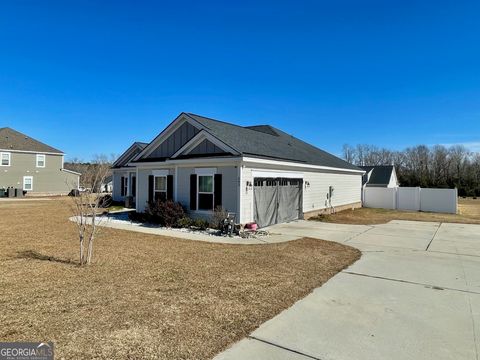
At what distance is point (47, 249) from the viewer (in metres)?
8.99

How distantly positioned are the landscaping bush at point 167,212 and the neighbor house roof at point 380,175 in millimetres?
26629

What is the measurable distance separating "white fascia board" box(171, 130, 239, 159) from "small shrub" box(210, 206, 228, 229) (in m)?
2.41

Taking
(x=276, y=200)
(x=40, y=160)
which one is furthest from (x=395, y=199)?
(x=40, y=160)

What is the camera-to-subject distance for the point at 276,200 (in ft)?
51.2

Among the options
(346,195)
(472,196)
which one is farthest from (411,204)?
(472,196)

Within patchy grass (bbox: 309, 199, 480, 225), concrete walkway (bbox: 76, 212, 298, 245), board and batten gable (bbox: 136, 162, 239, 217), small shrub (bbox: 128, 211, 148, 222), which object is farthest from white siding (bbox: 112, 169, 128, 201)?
patchy grass (bbox: 309, 199, 480, 225)

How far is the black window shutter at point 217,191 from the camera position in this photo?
13.9 meters

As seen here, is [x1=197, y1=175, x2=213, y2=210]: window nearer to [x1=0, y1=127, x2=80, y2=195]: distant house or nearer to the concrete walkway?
the concrete walkway

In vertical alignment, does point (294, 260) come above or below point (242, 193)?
below

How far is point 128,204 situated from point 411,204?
71.8ft

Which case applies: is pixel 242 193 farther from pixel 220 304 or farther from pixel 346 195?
pixel 346 195

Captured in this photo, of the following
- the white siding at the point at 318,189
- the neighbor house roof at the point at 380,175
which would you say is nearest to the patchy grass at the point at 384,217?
the white siding at the point at 318,189

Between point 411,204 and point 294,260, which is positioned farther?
point 411,204

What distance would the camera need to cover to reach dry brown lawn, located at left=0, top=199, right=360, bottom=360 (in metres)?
3.90
